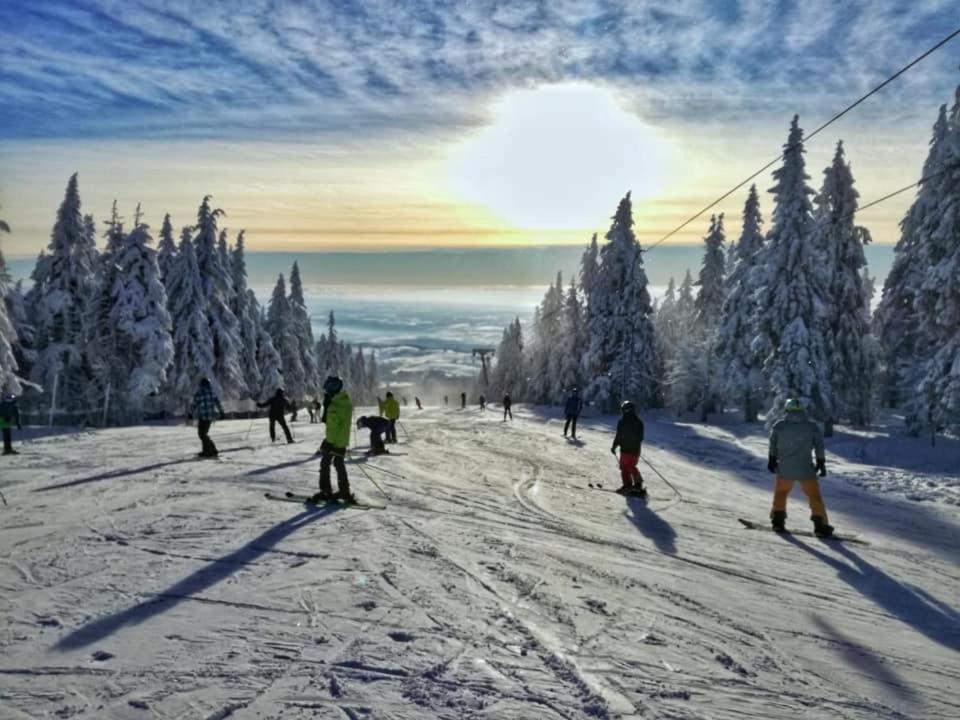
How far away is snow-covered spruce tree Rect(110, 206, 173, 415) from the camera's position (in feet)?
112

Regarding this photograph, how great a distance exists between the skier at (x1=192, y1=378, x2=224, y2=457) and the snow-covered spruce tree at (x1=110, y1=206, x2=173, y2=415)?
21.9 metres

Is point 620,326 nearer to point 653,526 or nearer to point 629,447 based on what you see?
point 629,447

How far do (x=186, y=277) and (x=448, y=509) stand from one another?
35.2 m

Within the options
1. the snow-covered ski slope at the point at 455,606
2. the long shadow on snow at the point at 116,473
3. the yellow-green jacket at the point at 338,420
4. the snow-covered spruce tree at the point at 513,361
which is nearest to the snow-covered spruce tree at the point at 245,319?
the snow-covered spruce tree at the point at 513,361

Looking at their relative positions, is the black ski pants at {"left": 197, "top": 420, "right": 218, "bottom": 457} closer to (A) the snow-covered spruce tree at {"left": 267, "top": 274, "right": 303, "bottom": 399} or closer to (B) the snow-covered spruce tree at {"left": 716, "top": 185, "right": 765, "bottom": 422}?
(B) the snow-covered spruce tree at {"left": 716, "top": 185, "right": 765, "bottom": 422}

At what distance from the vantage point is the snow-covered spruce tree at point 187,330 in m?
39.2

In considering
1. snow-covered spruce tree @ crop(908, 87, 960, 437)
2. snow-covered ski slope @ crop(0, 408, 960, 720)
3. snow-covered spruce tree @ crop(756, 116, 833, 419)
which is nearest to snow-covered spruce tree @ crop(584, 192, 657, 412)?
snow-covered spruce tree @ crop(756, 116, 833, 419)

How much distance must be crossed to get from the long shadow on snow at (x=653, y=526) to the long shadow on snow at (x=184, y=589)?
500cm

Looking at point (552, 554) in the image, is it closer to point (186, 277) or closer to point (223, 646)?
point (223, 646)

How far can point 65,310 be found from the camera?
35.9m

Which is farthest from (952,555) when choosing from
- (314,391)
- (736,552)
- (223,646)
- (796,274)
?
(314,391)

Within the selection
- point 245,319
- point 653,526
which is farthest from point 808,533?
point 245,319

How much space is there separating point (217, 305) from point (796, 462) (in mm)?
39083

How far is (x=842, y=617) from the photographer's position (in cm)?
649
